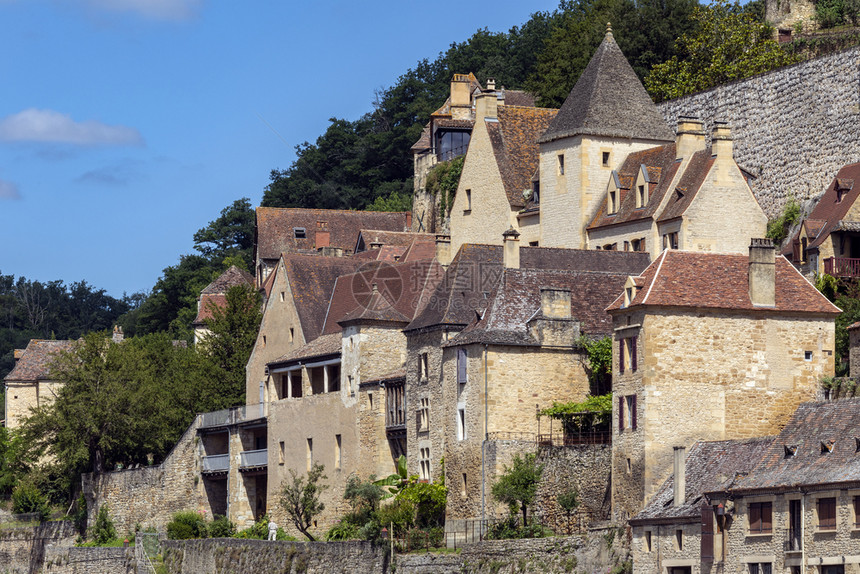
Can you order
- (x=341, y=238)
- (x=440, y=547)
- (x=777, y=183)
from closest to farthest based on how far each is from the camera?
(x=440, y=547), (x=777, y=183), (x=341, y=238)

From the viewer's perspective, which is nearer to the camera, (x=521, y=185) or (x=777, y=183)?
(x=777, y=183)

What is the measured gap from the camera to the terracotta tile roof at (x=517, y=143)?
68.9 m

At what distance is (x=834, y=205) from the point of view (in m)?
58.4

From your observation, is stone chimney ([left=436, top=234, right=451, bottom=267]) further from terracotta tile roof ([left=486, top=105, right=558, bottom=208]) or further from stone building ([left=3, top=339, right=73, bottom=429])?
stone building ([left=3, top=339, right=73, bottom=429])

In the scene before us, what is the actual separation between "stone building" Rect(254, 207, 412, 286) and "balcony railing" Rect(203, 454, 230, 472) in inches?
726

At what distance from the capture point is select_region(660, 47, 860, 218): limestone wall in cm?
6131

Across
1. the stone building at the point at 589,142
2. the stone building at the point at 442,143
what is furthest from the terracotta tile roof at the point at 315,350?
the stone building at the point at 442,143

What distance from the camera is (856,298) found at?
5350 centimetres

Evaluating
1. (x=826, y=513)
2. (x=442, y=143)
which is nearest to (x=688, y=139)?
(x=442, y=143)

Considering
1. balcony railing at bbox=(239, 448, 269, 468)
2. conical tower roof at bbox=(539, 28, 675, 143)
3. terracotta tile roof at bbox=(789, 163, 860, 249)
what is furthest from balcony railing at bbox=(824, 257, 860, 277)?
balcony railing at bbox=(239, 448, 269, 468)

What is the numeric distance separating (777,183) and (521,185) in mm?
10482

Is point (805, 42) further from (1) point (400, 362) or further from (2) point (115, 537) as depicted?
(2) point (115, 537)

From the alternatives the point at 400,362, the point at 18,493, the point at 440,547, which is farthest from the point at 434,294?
the point at 18,493

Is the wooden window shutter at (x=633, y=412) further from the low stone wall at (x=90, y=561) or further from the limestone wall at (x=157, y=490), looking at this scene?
the limestone wall at (x=157, y=490)
